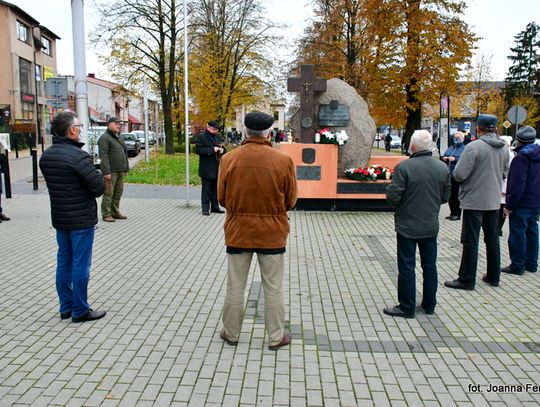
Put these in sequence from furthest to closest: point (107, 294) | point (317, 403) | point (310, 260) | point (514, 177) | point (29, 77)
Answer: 1. point (29, 77)
2. point (310, 260)
3. point (514, 177)
4. point (107, 294)
5. point (317, 403)

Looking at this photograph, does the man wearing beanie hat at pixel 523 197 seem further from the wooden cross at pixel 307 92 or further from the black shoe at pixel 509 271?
the wooden cross at pixel 307 92

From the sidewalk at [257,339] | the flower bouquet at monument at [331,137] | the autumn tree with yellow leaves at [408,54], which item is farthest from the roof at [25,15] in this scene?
the sidewalk at [257,339]

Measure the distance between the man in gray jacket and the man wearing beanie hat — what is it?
0.56 m

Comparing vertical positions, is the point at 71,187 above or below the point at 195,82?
below

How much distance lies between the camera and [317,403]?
3566mm

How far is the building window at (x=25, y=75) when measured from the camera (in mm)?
50000

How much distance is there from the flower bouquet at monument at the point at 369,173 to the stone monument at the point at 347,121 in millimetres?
647

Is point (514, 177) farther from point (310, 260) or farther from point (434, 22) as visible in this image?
point (434, 22)

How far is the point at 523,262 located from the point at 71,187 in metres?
5.59

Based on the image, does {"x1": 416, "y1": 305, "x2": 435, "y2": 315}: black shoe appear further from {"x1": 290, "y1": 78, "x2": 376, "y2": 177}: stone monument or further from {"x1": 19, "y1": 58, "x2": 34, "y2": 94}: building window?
{"x1": 19, "y1": 58, "x2": 34, "y2": 94}: building window

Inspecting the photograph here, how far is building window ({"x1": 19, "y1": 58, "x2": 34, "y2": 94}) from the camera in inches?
1969

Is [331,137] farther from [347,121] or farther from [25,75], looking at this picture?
[25,75]

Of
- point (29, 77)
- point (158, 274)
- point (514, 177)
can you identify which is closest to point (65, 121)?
point (158, 274)

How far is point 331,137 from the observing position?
11.7 meters
